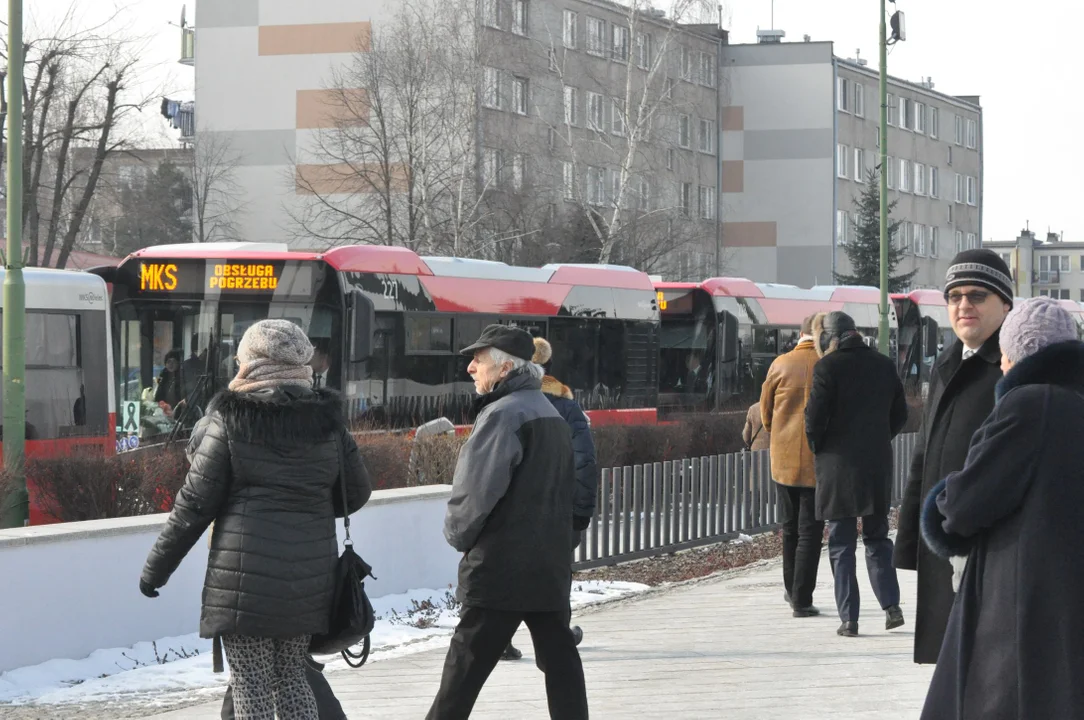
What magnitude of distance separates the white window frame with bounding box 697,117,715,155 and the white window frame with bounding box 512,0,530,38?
16.1 m

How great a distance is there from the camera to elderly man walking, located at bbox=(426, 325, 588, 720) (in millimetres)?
6160

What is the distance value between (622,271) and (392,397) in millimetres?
7825

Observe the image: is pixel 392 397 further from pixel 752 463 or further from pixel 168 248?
pixel 752 463

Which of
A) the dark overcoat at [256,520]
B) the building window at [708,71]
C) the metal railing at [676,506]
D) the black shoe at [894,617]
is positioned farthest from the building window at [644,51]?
the dark overcoat at [256,520]

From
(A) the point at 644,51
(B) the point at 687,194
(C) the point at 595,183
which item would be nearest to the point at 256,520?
(C) the point at 595,183

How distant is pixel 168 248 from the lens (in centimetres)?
2008

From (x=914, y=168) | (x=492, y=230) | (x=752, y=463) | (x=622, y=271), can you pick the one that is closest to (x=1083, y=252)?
(x=914, y=168)

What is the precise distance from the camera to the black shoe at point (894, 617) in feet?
31.6

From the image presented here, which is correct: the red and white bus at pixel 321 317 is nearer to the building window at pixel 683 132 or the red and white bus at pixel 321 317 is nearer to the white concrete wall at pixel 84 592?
the white concrete wall at pixel 84 592

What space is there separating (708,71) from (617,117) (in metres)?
9.10

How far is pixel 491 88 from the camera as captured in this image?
47.5 m

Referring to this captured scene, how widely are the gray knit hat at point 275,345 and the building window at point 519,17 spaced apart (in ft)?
145

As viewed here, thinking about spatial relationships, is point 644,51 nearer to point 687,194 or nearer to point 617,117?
point 617,117

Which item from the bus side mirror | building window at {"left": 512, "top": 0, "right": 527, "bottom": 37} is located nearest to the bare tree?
building window at {"left": 512, "top": 0, "right": 527, "bottom": 37}
